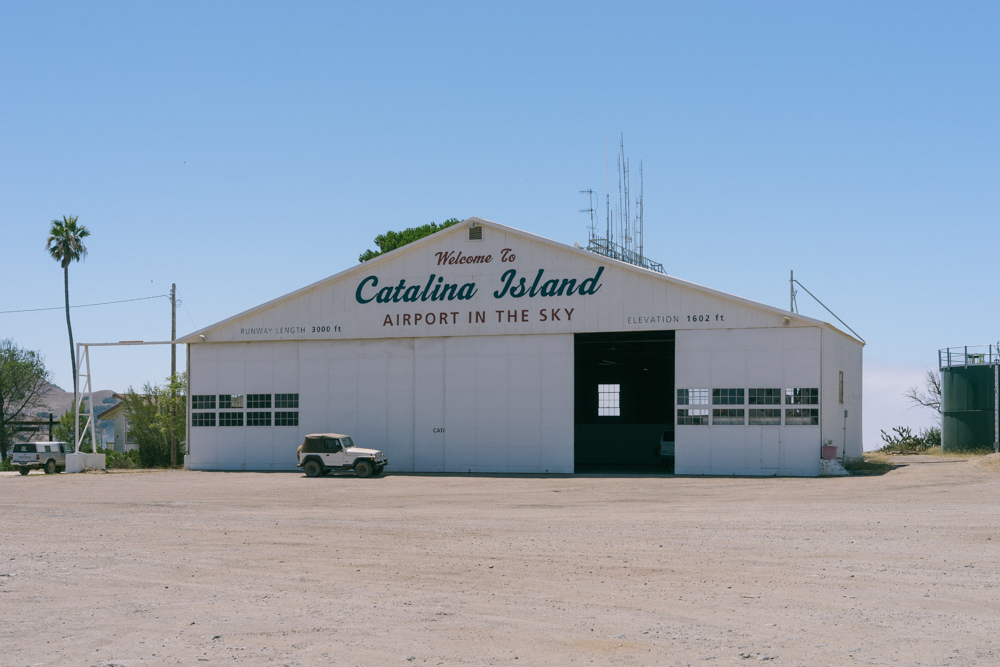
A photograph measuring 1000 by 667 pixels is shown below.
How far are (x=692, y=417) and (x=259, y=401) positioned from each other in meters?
17.3

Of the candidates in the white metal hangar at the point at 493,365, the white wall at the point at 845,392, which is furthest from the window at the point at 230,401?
the white wall at the point at 845,392

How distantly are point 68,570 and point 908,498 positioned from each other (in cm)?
1852

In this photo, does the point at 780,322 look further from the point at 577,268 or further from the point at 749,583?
the point at 749,583

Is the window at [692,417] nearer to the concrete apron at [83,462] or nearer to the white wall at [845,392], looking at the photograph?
the white wall at [845,392]

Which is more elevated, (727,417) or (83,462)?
(727,417)

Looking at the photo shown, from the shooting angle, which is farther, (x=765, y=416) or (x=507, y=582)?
(x=765, y=416)

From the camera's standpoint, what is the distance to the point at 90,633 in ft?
31.7

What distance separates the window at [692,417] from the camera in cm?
3291

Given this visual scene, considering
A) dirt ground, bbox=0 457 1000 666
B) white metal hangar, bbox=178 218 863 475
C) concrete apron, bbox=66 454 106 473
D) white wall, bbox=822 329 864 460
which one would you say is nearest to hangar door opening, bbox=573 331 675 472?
white wall, bbox=822 329 864 460

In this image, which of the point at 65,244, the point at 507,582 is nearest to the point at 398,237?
the point at 65,244

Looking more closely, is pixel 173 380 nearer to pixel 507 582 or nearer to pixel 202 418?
pixel 202 418

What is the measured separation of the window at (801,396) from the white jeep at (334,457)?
14295 millimetres

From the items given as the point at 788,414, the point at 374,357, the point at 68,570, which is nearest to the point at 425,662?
the point at 68,570

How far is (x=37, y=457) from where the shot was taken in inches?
1654
